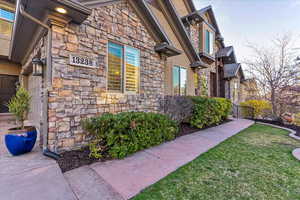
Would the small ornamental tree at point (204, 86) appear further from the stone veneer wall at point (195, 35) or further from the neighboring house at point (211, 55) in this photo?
the stone veneer wall at point (195, 35)

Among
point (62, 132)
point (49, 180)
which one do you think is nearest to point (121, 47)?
point (62, 132)

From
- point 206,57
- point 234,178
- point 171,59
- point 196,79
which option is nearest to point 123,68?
point 171,59

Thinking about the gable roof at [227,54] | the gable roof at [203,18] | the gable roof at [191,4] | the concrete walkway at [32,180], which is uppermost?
the gable roof at [191,4]

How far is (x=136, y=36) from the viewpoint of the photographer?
585cm

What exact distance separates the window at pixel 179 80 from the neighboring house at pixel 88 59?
0.37 meters

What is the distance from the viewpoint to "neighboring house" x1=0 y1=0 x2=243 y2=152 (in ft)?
12.0

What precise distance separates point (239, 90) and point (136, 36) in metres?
16.0

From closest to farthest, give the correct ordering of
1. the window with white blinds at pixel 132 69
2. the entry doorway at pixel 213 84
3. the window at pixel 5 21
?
the window with white blinds at pixel 132 69 < the window at pixel 5 21 < the entry doorway at pixel 213 84

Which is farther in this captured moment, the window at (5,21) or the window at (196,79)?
the window at (196,79)

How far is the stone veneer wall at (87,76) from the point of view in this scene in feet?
12.3

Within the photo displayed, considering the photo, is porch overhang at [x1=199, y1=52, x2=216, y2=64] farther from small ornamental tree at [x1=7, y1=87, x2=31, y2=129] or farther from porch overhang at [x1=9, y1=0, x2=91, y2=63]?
small ornamental tree at [x1=7, y1=87, x2=31, y2=129]

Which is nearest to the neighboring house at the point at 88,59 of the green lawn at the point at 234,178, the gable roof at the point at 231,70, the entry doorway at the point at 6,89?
the green lawn at the point at 234,178

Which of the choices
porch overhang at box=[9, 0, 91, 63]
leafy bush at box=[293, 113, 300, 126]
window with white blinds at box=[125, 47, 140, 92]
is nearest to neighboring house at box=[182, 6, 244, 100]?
leafy bush at box=[293, 113, 300, 126]

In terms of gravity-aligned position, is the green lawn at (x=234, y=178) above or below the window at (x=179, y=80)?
below
